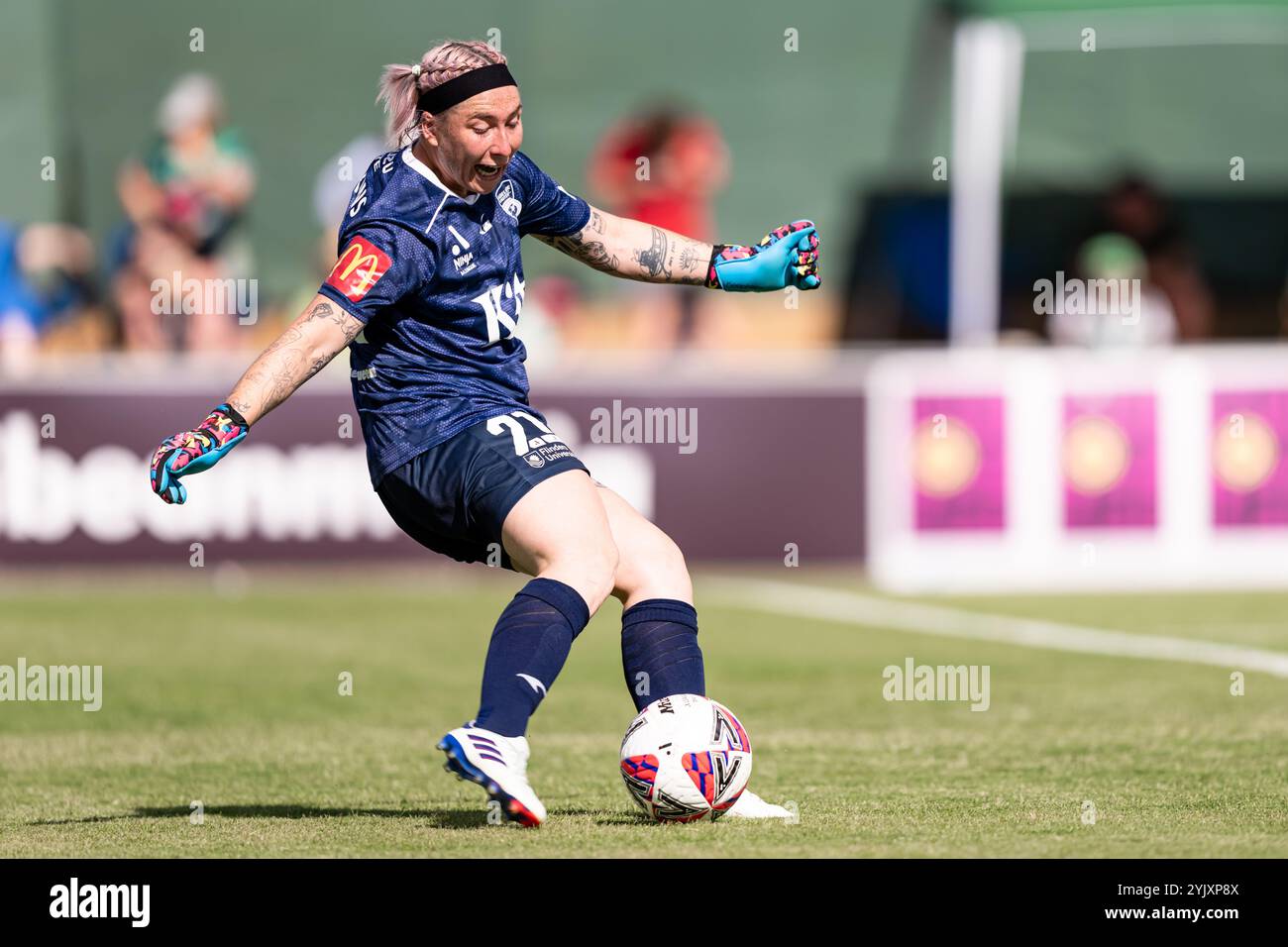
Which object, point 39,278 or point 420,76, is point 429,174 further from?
point 39,278

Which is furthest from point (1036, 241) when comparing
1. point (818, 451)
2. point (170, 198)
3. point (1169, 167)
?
point (170, 198)

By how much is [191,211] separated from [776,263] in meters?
10.8

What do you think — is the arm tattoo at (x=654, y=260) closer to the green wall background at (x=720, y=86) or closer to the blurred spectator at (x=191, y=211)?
the blurred spectator at (x=191, y=211)

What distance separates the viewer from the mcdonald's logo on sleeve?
583 cm

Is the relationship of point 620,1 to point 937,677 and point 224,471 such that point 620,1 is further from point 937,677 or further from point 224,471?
point 937,677

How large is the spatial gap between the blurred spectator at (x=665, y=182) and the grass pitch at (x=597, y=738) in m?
4.69

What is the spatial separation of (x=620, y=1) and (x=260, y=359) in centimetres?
1605

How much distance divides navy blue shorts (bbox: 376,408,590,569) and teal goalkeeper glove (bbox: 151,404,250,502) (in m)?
0.56

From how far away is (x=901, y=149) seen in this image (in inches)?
835

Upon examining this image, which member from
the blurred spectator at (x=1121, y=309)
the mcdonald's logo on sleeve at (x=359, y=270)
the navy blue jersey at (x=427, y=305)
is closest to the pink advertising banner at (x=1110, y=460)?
the blurred spectator at (x=1121, y=309)

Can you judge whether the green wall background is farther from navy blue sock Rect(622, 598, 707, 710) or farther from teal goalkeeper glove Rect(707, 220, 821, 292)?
navy blue sock Rect(622, 598, 707, 710)

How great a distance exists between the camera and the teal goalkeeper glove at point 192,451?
554cm

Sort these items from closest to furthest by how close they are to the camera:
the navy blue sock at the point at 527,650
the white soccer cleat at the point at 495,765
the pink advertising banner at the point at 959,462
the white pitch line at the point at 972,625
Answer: the white soccer cleat at the point at 495,765 → the navy blue sock at the point at 527,650 → the white pitch line at the point at 972,625 → the pink advertising banner at the point at 959,462

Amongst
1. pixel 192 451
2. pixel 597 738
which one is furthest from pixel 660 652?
pixel 597 738
